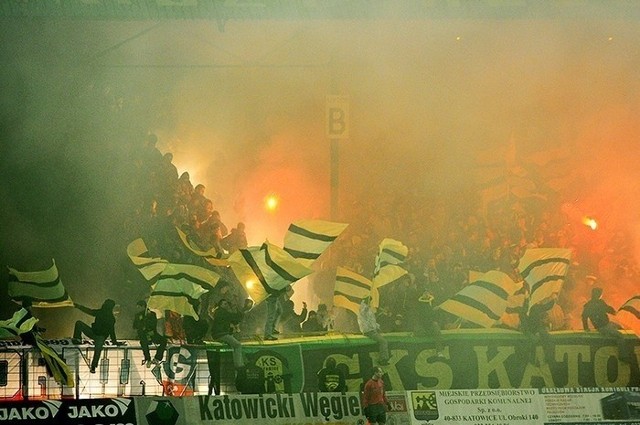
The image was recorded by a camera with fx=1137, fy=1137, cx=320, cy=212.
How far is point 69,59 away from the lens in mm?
17688

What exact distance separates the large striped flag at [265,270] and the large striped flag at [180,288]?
1.25 feet

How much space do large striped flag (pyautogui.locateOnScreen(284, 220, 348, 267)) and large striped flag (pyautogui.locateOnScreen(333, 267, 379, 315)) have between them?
54 cm

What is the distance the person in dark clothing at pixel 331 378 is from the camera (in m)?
12.4

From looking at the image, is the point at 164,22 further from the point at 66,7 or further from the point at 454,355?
the point at 454,355

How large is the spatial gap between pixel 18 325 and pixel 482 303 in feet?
17.4

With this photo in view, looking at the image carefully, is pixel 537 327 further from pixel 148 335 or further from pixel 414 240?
pixel 414 240

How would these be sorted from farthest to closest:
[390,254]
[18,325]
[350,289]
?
[350,289], [390,254], [18,325]

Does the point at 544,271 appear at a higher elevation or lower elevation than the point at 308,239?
lower

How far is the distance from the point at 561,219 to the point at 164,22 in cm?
772

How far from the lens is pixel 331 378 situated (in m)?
12.4

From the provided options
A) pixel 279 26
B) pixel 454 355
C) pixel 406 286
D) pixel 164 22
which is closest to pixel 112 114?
pixel 164 22

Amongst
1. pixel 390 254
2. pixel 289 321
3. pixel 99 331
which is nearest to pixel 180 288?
pixel 99 331

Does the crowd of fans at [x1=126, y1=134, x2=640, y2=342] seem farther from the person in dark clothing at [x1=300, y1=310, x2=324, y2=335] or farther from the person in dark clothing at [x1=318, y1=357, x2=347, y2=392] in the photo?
the person in dark clothing at [x1=318, y1=357, x2=347, y2=392]

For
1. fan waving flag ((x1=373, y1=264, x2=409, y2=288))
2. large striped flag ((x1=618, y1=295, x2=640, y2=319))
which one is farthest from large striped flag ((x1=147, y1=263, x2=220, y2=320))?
large striped flag ((x1=618, y1=295, x2=640, y2=319))
